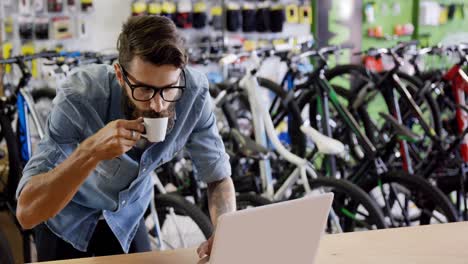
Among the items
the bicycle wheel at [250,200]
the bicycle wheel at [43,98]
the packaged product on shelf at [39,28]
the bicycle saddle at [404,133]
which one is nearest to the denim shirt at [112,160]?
the bicycle wheel at [250,200]

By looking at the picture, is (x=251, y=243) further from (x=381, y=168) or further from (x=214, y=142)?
(x=381, y=168)

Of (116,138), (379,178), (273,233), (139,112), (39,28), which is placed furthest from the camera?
(39,28)

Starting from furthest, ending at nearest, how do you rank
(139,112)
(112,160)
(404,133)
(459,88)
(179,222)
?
(459,88) → (404,133) → (179,222) → (112,160) → (139,112)

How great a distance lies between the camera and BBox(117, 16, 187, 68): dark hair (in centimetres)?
161

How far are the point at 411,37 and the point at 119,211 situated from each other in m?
4.93

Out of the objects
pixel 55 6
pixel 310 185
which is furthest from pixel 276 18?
pixel 310 185

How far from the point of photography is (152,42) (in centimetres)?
163

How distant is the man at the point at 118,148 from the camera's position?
162cm

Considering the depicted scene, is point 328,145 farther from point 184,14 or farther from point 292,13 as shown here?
point 292,13

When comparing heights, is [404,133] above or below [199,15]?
below

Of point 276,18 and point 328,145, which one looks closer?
point 328,145

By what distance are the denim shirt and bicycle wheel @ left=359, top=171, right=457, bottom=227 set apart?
1565 millimetres

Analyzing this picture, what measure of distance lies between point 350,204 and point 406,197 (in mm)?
318

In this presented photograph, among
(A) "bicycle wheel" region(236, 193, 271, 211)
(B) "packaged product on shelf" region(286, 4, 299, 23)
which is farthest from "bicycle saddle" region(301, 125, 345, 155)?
(B) "packaged product on shelf" region(286, 4, 299, 23)
